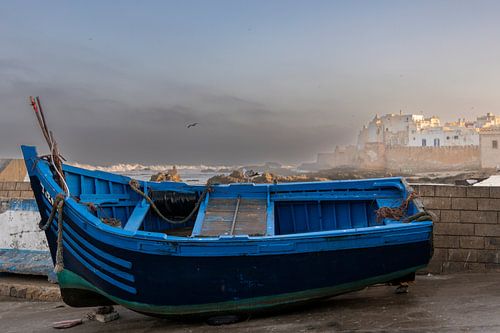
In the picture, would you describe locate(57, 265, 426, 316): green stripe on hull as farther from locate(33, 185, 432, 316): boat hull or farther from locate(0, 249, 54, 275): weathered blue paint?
locate(0, 249, 54, 275): weathered blue paint

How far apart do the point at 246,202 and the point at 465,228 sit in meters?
3.73

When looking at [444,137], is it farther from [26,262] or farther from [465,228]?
[26,262]

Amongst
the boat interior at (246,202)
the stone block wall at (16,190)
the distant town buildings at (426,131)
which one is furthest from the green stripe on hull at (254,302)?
the distant town buildings at (426,131)

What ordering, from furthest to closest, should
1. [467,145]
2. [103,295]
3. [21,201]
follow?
[467,145], [21,201], [103,295]

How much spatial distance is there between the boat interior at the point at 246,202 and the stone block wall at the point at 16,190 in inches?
158

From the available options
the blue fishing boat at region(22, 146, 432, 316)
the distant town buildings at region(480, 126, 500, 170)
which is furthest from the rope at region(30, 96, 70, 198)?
the distant town buildings at region(480, 126, 500, 170)

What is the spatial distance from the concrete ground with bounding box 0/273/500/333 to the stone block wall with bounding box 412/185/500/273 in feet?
0.87

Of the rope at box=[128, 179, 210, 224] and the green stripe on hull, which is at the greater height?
the rope at box=[128, 179, 210, 224]

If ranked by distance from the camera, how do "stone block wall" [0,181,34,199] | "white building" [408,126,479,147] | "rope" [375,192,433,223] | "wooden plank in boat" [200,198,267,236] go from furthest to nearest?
"white building" [408,126,479,147], "stone block wall" [0,181,34,199], "wooden plank in boat" [200,198,267,236], "rope" [375,192,433,223]

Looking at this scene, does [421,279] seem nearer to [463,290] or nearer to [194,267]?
[463,290]

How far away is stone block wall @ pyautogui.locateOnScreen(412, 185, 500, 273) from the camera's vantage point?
24.5 ft

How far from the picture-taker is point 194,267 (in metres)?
5.39

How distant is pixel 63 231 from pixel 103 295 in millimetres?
1008

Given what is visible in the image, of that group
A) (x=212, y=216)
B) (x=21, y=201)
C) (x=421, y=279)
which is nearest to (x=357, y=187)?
(x=421, y=279)
